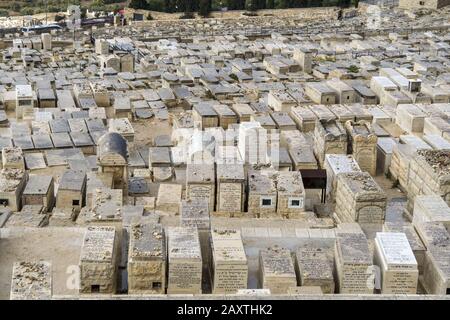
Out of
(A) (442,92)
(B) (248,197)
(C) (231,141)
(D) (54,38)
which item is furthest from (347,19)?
(B) (248,197)

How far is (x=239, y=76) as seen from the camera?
31594 millimetres

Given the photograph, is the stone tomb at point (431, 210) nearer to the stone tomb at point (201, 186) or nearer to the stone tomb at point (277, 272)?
the stone tomb at point (277, 272)

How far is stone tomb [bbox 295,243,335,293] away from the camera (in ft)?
41.0

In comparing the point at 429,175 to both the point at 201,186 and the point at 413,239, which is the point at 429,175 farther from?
the point at 201,186

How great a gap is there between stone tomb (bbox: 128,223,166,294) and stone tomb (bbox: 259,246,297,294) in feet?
5.66

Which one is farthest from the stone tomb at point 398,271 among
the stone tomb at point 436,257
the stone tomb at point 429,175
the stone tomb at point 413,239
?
the stone tomb at point 429,175

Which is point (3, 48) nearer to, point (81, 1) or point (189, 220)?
point (81, 1)

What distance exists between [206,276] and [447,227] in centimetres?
518

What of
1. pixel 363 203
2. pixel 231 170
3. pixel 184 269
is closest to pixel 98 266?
pixel 184 269

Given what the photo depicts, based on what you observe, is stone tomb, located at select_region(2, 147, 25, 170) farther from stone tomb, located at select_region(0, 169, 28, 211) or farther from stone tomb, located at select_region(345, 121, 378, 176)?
stone tomb, located at select_region(345, 121, 378, 176)

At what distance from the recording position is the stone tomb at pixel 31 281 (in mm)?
10148

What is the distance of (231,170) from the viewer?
687 inches

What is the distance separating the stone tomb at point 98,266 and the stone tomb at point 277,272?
2.57m

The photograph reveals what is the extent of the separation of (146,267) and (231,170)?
5707 mm
